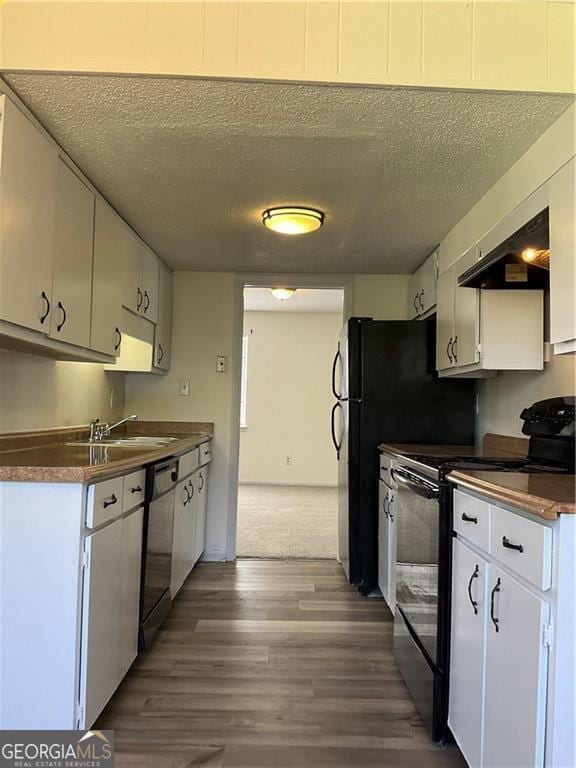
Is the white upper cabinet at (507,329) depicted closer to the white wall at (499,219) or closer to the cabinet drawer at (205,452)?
A: the white wall at (499,219)

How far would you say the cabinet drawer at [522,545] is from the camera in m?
1.20

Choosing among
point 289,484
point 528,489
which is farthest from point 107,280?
point 289,484

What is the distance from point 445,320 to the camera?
295cm

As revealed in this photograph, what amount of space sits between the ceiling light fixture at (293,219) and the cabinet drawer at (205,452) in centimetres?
154

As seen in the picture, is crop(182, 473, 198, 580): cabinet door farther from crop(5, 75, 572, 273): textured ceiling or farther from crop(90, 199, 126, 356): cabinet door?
crop(5, 75, 572, 273): textured ceiling

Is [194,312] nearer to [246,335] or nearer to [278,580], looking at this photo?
[278,580]

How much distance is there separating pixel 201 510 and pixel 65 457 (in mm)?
1807

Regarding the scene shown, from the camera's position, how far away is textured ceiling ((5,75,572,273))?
1726mm

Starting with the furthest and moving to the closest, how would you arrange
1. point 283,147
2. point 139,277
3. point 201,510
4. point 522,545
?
1. point 201,510
2. point 139,277
3. point 283,147
4. point 522,545

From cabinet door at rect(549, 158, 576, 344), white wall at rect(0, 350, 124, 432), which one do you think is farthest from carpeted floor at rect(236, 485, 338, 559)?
cabinet door at rect(549, 158, 576, 344)

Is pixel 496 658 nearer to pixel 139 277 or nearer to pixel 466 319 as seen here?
pixel 466 319

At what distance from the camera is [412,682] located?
2045mm

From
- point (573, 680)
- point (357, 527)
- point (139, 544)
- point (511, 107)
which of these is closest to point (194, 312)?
point (357, 527)

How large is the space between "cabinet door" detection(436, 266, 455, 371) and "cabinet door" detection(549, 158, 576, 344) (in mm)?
1100
